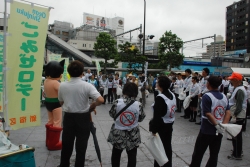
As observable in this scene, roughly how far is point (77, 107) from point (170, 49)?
32.3 m

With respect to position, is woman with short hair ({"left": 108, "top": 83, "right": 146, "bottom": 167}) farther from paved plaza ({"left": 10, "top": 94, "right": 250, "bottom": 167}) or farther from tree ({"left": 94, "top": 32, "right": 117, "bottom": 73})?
tree ({"left": 94, "top": 32, "right": 117, "bottom": 73})

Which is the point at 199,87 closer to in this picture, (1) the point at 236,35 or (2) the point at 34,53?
(2) the point at 34,53

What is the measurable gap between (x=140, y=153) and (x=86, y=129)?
1.88m

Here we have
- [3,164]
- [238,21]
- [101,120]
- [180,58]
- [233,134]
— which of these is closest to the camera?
[3,164]

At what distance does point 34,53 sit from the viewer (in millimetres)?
4051

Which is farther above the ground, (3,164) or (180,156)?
(3,164)

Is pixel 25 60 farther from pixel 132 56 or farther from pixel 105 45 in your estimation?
pixel 105 45

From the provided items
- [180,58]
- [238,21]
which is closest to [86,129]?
[180,58]

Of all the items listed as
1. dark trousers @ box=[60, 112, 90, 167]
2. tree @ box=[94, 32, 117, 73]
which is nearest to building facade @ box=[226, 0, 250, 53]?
tree @ box=[94, 32, 117, 73]

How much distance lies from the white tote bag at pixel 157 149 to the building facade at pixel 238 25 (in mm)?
82808

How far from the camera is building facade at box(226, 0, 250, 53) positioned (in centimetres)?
7961

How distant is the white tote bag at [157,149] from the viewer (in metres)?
3.32

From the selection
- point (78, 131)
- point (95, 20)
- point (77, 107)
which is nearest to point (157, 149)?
point (78, 131)

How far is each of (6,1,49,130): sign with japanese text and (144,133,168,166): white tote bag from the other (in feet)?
7.26
